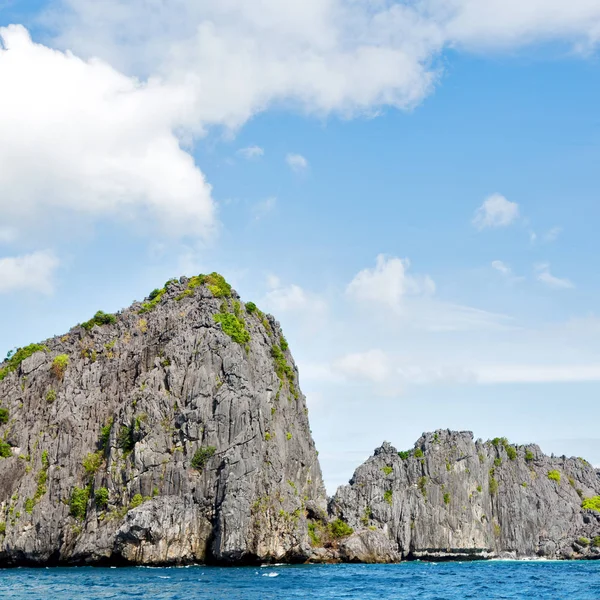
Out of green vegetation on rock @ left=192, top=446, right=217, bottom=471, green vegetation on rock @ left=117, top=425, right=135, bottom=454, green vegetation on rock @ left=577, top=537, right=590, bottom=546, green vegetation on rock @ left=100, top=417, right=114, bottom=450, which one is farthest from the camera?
green vegetation on rock @ left=577, top=537, right=590, bottom=546

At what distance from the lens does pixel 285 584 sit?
6744 centimetres

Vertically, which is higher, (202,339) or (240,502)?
(202,339)

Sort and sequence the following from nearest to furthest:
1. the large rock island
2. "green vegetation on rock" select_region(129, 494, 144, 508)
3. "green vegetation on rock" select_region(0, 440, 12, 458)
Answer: the large rock island, "green vegetation on rock" select_region(129, 494, 144, 508), "green vegetation on rock" select_region(0, 440, 12, 458)

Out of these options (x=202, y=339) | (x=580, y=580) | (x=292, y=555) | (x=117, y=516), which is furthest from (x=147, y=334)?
(x=580, y=580)

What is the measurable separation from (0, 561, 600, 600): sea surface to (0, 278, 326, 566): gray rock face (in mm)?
4427

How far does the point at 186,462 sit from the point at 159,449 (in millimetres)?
4138

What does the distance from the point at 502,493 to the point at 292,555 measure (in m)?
71.3

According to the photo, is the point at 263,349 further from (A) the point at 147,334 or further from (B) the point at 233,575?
(B) the point at 233,575

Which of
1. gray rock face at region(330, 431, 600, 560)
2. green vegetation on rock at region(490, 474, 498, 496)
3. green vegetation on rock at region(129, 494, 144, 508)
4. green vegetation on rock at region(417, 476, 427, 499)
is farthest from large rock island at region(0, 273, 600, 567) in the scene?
green vegetation on rock at region(490, 474, 498, 496)

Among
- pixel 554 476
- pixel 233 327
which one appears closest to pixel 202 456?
pixel 233 327

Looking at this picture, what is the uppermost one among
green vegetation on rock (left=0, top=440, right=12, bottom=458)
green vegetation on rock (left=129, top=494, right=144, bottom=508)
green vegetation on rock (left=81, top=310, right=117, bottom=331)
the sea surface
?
green vegetation on rock (left=81, top=310, right=117, bottom=331)

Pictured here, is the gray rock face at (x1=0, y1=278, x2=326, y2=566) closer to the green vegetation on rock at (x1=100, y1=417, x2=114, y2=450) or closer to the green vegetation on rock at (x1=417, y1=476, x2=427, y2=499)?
the green vegetation on rock at (x1=100, y1=417, x2=114, y2=450)

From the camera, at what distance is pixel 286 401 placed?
118 metres

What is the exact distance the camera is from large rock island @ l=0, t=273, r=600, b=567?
3514 inches
